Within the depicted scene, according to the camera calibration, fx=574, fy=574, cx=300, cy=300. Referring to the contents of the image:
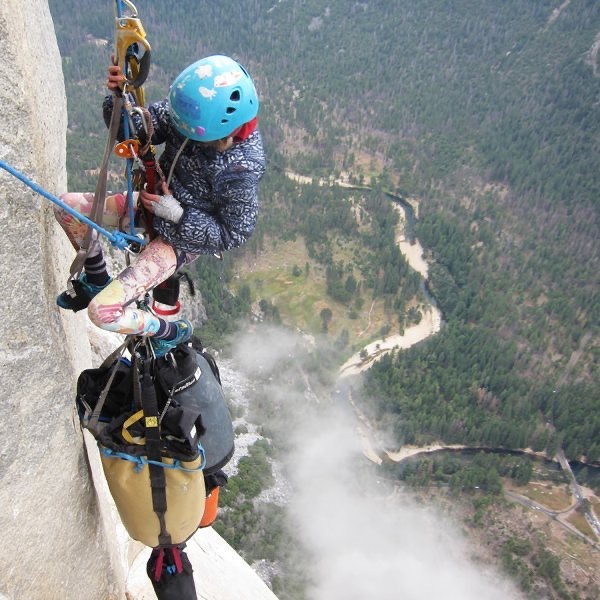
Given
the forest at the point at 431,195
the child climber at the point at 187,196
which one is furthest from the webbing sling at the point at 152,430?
the forest at the point at 431,195

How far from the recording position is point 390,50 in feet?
285

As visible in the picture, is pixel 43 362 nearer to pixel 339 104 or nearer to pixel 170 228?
pixel 170 228

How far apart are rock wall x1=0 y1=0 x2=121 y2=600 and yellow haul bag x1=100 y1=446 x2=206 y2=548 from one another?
13.9 inches

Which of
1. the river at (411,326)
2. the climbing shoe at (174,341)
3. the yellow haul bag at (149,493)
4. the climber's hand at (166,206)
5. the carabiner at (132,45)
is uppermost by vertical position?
the carabiner at (132,45)

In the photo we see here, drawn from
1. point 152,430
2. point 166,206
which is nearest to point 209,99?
point 166,206

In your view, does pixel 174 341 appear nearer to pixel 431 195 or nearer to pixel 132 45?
pixel 132 45

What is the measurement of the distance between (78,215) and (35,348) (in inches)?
35.4

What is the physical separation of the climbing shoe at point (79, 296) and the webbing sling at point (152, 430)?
47 centimetres

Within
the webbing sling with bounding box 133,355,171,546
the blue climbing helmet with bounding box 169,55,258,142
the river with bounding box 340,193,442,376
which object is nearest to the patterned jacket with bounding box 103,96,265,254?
the blue climbing helmet with bounding box 169,55,258,142

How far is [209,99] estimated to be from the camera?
334 centimetres

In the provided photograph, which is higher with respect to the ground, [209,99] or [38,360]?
[209,99]

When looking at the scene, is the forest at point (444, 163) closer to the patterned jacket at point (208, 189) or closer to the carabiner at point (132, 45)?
the patterned jacket at point (208, 189)

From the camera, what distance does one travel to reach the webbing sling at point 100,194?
9.66 feet

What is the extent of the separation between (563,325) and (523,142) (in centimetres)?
3068
